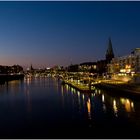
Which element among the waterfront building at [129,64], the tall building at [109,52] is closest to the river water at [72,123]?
the waterfront building at [129,64]

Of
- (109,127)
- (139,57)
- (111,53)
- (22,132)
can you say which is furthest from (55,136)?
(111,53)

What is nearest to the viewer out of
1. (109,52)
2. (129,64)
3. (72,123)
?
(72,123)

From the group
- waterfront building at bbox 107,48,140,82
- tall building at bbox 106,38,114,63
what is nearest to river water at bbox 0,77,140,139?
waterfront building at bbox 107,48,140,82

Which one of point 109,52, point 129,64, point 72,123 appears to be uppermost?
point 109,52

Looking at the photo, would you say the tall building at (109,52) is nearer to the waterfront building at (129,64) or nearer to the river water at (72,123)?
the waterfront building at (129,64)

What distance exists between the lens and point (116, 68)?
68.9 meters

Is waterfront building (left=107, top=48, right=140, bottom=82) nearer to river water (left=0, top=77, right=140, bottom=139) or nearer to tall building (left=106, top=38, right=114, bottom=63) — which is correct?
tall building (left=106, top=38, right=114, bottom=63)

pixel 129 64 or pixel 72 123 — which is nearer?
pixel 72 123

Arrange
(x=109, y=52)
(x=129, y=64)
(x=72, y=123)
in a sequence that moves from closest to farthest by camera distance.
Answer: (x=72, y=123)
(x=129, y=64)
(x=109, y=52)

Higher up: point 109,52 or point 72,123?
point 109,52

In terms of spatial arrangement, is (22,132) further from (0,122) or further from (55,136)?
(0,122)

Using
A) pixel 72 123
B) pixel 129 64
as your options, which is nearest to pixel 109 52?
pixel 129 64

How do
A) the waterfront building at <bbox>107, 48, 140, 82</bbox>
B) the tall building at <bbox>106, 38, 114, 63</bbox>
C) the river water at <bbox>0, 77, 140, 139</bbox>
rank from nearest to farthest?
1. the river water at <bbox>0, 77, 140, 139</bbox>
2. the waterfront building at <bbox>107, 48, 140, 82</bbox>
3. the tall building at <bbox>106, 38, 114, 63</bbox>

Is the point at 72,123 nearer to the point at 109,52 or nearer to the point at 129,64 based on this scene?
the point at 129,64
